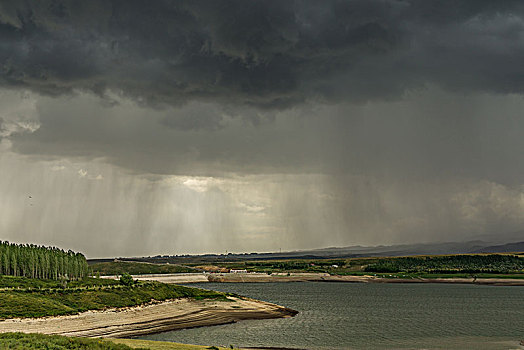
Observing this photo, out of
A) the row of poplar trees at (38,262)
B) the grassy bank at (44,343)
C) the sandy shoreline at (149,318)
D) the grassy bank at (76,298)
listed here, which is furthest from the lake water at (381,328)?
the row of poplar trees at (38,262)

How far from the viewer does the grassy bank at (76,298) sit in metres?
95.2

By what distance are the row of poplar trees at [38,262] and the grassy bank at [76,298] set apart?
3673 cm

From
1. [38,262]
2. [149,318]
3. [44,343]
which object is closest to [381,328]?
[149,318]

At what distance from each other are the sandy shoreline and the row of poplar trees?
65.1m

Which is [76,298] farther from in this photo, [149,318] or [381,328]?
[381,328]

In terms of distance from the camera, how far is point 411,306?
148 metres

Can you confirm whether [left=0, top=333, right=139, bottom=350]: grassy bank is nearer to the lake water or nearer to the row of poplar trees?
the lake water

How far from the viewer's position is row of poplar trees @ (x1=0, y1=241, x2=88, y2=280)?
172750 millimetres

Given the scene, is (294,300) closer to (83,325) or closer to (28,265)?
(83,325)

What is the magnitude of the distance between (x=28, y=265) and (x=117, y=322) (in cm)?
9835

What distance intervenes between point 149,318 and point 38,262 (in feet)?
313

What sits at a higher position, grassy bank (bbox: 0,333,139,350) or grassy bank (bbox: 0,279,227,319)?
grassy bank (bbox: 0,333,139,350)

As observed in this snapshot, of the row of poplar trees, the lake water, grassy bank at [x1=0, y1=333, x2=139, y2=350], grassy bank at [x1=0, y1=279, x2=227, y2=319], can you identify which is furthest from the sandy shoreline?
the row of poplar trees

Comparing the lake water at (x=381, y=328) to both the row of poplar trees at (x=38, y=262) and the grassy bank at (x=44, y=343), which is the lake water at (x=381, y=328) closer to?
the grassy bank at (x=44, y=343)
